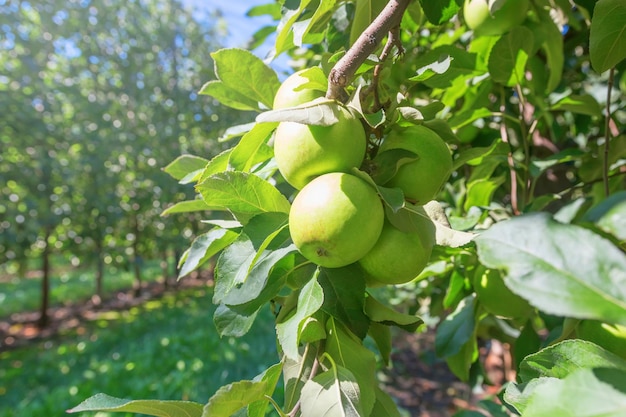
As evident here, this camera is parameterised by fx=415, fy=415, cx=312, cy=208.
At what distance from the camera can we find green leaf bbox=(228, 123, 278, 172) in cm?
57

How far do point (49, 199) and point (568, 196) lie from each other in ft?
19.9

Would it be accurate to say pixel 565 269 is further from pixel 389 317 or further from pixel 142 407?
pixel 142 407

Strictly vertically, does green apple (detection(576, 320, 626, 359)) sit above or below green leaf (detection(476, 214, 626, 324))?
below

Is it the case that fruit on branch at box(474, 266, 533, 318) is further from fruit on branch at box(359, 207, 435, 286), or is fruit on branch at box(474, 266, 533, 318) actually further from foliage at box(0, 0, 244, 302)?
foliage at box(0, 0, 244, 302)

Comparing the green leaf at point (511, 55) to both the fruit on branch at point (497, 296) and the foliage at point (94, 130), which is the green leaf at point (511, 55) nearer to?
the fruit on branch at point (497, 296)

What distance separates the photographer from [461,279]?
954mm

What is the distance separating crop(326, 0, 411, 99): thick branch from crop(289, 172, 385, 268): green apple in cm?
11

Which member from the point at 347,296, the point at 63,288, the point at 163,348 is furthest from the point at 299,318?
the point at 63,288

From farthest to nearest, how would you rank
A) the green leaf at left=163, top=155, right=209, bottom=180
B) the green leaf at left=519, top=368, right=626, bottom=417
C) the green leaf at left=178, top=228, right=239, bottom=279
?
1. the green leaf at left=163, top=155, right=209, bottom=180
2. the green leaf at left=178, top=228, right=239, bottom=279
3. the green leaf at left=519, top=368, right=626, bottom=417

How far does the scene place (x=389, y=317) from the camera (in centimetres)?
55

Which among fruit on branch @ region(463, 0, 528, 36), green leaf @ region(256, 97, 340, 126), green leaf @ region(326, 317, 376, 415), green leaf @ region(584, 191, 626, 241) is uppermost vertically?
fruit on branch @ region(463, 0, 528, 36)

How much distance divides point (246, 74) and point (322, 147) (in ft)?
0.82

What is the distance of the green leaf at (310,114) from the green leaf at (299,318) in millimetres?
189

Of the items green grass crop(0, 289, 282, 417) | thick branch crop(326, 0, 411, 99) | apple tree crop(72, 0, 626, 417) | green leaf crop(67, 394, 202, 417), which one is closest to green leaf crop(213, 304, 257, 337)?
apple tree crop(72, 0, 626, 417)
